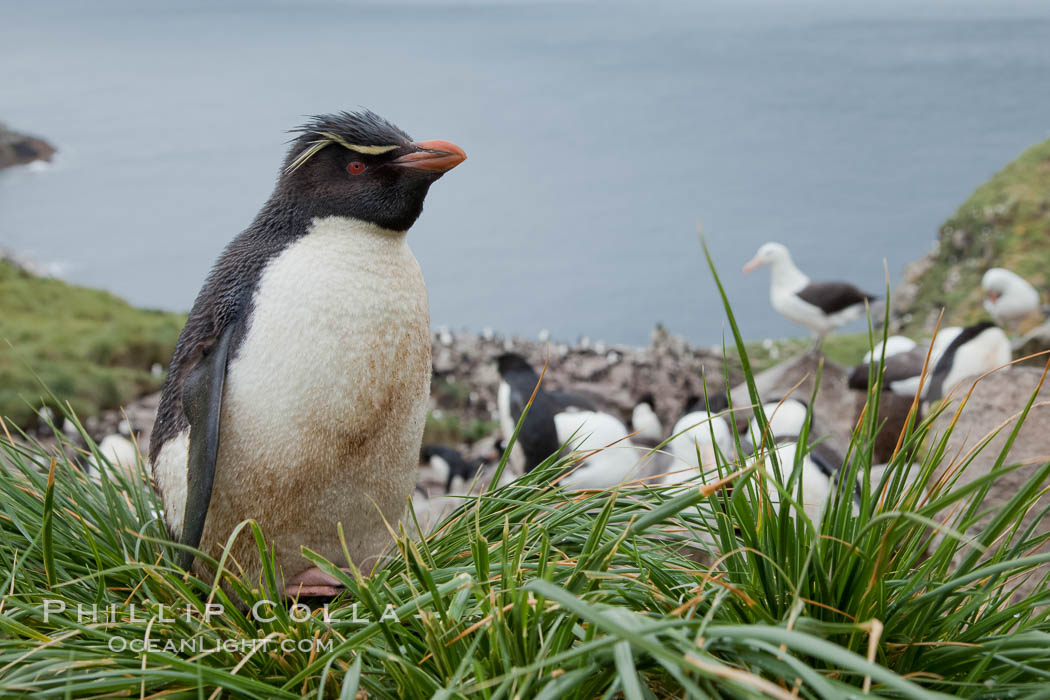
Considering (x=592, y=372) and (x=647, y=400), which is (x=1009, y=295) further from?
(x=592, y=372)

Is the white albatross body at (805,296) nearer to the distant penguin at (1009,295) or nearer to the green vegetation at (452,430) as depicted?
the distant penguin at (1009,295)

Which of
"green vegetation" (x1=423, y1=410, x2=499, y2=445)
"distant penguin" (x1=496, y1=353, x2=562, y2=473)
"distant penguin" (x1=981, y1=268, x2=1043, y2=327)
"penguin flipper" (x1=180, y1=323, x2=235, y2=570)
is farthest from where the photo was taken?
"green vegetation" (x1=423, y1=410, x2=499, y2=445)

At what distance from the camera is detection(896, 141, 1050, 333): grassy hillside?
7668mm

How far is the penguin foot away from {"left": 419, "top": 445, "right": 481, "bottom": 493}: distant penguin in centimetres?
316

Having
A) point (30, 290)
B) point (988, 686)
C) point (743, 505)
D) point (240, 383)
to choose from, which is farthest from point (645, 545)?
point (30, 290)

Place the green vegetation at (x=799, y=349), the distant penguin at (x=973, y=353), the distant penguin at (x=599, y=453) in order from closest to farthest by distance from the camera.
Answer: the distant penguin at (x=599, y=453)
the distant penguin at (x=973, y=353)
the green vegetation at (x=799, y=349)

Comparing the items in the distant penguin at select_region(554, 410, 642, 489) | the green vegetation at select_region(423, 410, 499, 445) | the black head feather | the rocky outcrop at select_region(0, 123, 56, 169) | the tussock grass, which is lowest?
the green vegetation at select_region(423, 410, 499, 445)

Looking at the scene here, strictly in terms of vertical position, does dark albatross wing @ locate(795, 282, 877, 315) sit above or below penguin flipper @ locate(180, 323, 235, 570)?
below

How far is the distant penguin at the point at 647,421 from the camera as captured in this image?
14.8ft

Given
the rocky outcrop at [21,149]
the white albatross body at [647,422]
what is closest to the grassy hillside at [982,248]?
the white albatross body at [647,422]

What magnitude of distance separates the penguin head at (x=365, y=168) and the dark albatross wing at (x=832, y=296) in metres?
4.39

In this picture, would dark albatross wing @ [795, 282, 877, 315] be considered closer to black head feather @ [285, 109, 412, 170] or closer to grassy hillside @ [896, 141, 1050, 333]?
grassy hillside @ [896, 141, 1050, 333]

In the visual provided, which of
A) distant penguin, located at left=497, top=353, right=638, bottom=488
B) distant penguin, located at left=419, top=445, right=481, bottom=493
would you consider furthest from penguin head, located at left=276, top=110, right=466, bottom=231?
distant penguin, located at left=419, top=445, right=481, bottom=493

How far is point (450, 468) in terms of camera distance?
4762mm
